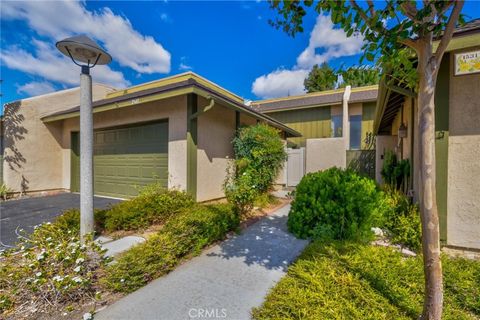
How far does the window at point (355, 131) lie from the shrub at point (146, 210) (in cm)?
1018

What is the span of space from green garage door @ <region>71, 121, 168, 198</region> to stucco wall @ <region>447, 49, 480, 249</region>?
244 inches

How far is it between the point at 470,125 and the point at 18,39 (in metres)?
11.7

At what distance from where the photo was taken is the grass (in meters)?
2.18

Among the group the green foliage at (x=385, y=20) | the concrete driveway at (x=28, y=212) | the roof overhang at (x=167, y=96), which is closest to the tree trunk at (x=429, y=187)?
the green foliage at (x=385, y=20)

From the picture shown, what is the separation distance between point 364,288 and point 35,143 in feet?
37.8

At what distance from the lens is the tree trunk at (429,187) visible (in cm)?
183

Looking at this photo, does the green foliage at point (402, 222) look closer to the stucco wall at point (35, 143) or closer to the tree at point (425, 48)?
the tree at point (425, 48)

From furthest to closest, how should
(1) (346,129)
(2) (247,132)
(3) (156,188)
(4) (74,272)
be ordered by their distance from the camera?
(1) (346,129) < (2) (247,132) < (3) (156,188) < (4) (74,272)

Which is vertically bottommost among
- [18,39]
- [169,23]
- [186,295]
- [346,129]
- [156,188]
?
[186,295]

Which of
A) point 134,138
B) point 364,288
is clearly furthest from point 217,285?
point 134,138

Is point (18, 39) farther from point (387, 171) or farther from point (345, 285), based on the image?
point (387, 171)

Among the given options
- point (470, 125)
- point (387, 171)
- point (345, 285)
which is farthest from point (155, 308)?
point (387, 171)

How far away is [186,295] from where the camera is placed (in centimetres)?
253

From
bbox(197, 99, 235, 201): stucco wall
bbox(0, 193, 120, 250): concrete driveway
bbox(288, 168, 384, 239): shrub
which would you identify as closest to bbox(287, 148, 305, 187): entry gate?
bbox(197, 99, 235, 201): stucco wall
